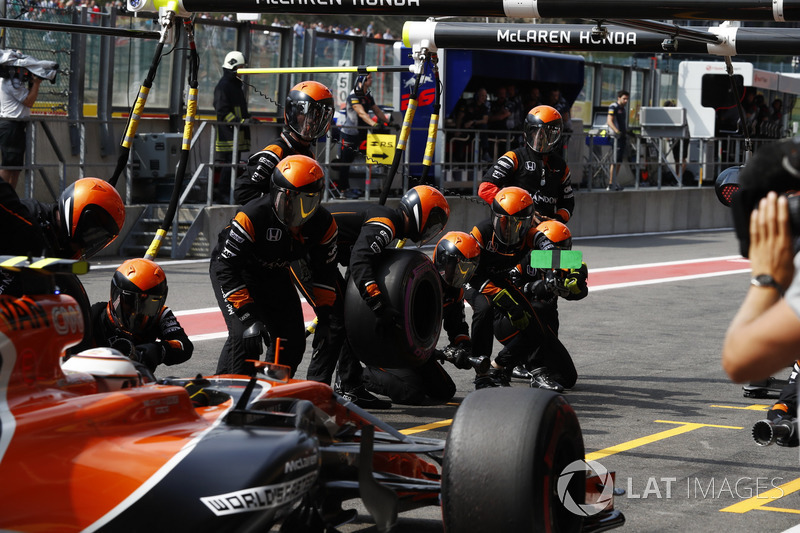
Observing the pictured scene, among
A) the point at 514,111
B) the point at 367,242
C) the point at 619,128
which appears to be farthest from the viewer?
the point at 619,128

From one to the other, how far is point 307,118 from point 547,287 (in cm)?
204

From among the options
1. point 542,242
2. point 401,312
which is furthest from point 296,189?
point 542,242

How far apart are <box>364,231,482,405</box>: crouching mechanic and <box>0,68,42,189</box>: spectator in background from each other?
22.8 ft

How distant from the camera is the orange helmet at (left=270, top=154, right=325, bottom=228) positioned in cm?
688

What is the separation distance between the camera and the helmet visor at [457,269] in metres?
7.84

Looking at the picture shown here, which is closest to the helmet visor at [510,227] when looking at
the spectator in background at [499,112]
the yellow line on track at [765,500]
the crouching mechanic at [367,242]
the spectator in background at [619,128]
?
the crouching mechanic at [367,242]

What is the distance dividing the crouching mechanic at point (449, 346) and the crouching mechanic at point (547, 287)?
701 millimetres

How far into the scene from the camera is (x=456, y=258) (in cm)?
782

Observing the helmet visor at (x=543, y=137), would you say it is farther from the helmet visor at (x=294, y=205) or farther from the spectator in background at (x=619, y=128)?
the spectator in background at (x=619, y=128)

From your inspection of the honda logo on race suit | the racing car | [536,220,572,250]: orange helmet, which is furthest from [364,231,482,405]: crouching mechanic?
the honda logo on race suit

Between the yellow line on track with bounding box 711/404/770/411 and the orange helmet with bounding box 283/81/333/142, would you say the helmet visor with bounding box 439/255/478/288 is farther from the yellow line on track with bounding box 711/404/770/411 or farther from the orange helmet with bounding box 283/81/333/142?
the yellow line on track with bounding box 711/404/770/411
